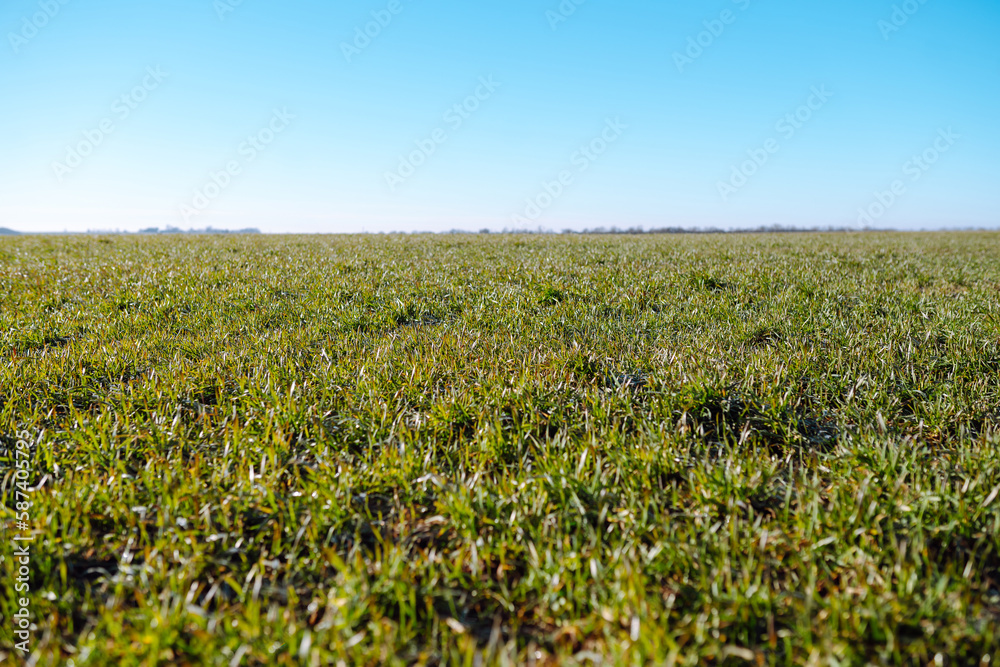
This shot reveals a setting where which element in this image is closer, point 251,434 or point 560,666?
point 560,666

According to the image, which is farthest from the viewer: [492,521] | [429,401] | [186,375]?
[186,375]

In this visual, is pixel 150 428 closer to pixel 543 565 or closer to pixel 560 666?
pixel 543 565

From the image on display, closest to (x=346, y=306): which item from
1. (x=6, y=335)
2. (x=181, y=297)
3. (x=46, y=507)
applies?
(x=181, y=297)

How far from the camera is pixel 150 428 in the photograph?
3.62 m

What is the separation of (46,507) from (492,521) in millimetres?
2364

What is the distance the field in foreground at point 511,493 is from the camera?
2.02m

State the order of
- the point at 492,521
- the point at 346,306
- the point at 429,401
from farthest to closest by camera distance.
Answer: the point at 346,306
the point at 429,401
the point at 492,521

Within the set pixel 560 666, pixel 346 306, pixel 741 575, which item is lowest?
pixel 560 666

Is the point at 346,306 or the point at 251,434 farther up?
the point at 346,306

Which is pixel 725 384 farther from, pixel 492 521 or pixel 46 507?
pixel 46 507

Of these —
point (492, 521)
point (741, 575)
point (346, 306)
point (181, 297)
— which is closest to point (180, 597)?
point (492, 521)

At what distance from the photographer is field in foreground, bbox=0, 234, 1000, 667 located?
2020 mm

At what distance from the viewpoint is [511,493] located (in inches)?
114

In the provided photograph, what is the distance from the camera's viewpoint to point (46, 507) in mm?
2752
